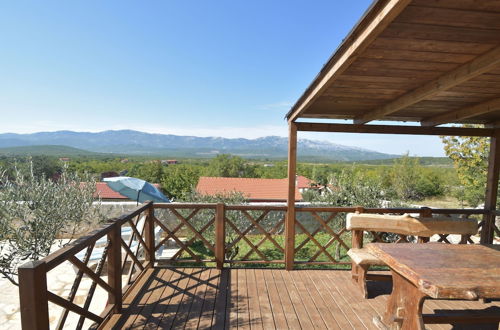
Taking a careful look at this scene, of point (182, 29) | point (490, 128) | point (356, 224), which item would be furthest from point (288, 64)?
point (356, 224)

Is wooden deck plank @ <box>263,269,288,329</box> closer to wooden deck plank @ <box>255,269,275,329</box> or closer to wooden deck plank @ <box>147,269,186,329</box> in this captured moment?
wooden deck plank @ <box>255,269,275,329</box>

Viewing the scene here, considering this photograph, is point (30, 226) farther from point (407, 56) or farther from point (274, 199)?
point (274, 199)

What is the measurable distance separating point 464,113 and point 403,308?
112 inches

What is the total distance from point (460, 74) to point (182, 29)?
12189 mm

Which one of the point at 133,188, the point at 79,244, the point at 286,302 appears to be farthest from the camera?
the point at 133,188

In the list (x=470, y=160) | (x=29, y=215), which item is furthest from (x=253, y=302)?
(x=470, y=160)

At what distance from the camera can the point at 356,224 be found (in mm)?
3199

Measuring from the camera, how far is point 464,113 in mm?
3389

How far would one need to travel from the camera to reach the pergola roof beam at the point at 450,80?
5.93 ft

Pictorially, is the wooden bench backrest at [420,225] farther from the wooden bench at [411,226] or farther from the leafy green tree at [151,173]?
the leafy green tree at [151,173]

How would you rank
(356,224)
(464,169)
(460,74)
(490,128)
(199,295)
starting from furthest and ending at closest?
(464,169), (490,128), (356,224), (199,295), (460,74)

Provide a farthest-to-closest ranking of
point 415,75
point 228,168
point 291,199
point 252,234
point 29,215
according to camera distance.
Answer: point 228,168
point 252,234
point 291,199
point 29,215
point 415,75

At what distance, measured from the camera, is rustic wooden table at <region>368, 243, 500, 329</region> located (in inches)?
66.7

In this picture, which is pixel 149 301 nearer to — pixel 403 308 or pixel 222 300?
pixel 222 300
